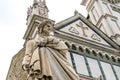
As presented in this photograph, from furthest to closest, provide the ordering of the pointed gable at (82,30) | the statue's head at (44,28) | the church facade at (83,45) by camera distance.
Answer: the pointed gable at (82,30)
the church facade at (83,45)
the statue's head at (44,28)

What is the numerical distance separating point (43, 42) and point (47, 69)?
0.65 metres

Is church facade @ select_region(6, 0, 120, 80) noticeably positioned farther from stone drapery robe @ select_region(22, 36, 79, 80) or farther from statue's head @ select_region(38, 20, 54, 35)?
stone drapery robe @ select_region(22, 36, 79, 80)

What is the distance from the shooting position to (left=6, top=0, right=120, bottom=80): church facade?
1252 centimetres

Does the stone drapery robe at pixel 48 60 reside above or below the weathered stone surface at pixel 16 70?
below

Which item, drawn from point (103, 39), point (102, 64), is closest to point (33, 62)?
point (102, 64)

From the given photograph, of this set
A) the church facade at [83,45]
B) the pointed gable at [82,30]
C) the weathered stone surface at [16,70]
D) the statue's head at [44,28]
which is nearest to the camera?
the statue's head at [44,28]

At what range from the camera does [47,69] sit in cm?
443

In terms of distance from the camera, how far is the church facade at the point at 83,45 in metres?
12.5

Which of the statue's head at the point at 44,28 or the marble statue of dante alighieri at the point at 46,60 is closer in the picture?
the marble statue of dante alighieri at the point at 46,60

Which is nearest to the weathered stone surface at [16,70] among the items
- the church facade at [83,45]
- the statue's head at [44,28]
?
the church facade at [83,45]

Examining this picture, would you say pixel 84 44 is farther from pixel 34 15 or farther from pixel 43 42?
pixel 43 42

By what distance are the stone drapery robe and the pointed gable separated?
9.13 meters

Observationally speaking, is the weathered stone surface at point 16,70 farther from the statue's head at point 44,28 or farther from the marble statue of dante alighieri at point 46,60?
the marble statue of dante alighieri at point 46,60

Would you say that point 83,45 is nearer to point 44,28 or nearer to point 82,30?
point 82,30
